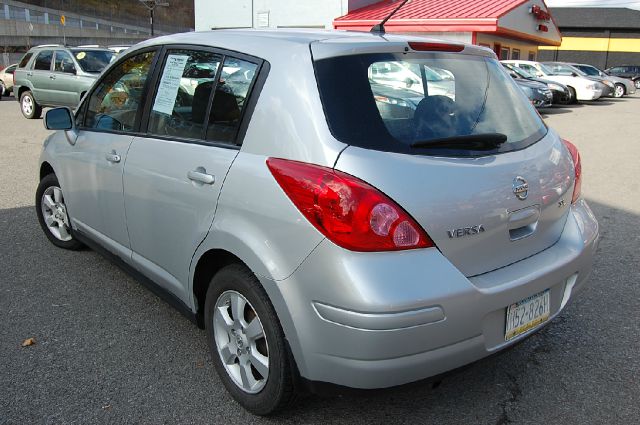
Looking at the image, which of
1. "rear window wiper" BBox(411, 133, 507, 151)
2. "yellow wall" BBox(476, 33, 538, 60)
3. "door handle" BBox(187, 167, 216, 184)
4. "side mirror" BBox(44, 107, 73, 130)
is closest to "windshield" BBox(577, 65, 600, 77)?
"yellow wall" BBox(476, 33, 538, 60)

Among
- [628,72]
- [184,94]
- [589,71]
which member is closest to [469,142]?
[184,94]

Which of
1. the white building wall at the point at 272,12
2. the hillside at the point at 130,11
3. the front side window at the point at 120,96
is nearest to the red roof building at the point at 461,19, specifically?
the white building wall at the point at 272,12

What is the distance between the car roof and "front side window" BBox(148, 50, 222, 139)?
9cm

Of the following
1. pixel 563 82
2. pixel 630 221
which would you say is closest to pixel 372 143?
pixel 630 221

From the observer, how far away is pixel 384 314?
2.08 meters

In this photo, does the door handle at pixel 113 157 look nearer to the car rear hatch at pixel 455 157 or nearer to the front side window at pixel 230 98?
the front side window at pixel 230 98

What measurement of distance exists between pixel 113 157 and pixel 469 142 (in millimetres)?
2147

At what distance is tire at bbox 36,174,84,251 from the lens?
461cm

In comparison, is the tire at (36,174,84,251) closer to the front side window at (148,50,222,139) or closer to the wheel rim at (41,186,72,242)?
the wheel rim at (41,186,72,242)

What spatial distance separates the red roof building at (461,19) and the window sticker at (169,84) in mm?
16319

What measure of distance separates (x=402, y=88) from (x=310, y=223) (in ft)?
3.15

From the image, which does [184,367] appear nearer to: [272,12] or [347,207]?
[347,207]

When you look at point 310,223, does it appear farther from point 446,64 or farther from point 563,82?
point 563,82

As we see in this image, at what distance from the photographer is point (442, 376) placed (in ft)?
7.54
